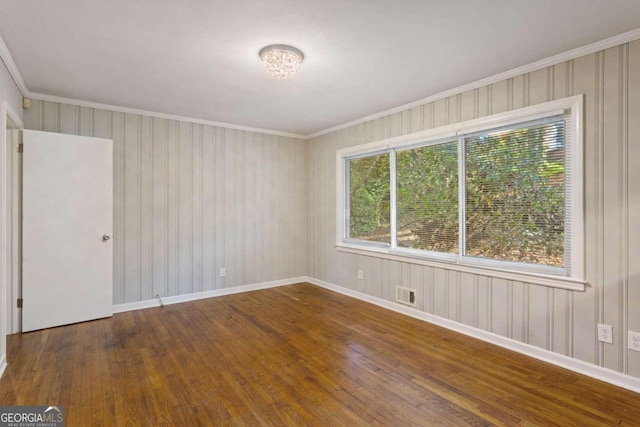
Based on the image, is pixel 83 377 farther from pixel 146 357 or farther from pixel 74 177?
pixel 74 177

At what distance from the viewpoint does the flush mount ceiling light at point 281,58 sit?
2482 mm

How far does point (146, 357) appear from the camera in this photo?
2.76 metres

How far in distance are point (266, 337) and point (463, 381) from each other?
5.77 feet

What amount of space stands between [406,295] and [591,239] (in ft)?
6.16

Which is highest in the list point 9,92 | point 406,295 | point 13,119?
point 9,92

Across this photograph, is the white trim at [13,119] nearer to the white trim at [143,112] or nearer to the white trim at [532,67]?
the white trim at [143,112]

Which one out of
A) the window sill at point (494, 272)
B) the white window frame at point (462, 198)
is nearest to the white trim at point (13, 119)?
the white window frame at point (462, 198)

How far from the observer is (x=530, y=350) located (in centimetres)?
277

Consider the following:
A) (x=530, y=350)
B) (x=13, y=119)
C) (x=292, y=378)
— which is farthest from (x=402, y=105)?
(x=13, y=119)

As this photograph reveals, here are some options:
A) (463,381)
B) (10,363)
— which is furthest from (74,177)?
(463,381)

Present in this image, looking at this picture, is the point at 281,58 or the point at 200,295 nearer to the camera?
the point at 281,58

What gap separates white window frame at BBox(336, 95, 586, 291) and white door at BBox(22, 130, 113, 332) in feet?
10.2

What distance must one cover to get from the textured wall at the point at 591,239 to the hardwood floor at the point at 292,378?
240 mm

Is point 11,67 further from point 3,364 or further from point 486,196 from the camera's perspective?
point 486,196
